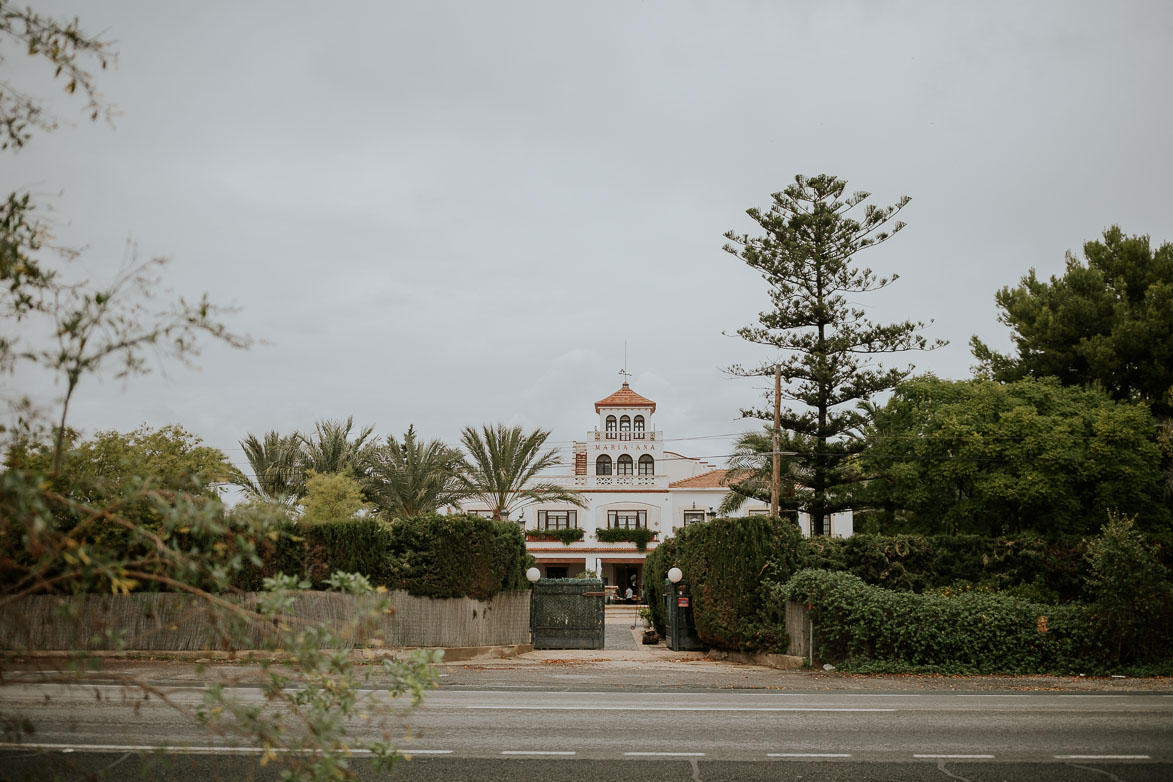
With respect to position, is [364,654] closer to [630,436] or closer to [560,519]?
[560,519]

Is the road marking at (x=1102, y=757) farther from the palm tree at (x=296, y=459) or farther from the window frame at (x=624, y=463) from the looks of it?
the window frame at (x=624, y=463)

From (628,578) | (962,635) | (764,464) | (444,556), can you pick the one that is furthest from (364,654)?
(628,578)

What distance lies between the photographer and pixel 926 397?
30.6 m

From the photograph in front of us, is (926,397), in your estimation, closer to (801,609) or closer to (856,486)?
(856,486)

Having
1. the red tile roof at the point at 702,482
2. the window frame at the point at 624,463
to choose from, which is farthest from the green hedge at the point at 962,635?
the window frame at the point at 624,463

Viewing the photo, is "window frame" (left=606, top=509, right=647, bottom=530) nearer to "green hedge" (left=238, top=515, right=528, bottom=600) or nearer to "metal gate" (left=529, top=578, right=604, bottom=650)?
"metal gate" (left=529, top=578, right=604, bottom=650)

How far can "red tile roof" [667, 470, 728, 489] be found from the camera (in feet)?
185

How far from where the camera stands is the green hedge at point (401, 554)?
19.7 metres

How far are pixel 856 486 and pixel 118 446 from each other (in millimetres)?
26201

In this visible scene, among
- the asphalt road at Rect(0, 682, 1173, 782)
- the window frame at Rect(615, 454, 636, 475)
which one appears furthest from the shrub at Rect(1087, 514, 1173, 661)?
the window frame at Rect(615, 454, 636, 475)

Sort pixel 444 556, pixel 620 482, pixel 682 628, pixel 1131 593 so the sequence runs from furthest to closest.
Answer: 1. pixel 620 482
2. pixel 682 628
3. pixel 444 556
4. pixel 1131 593

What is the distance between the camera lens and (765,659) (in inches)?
763

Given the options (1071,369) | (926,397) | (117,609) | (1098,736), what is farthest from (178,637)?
(1071,369)

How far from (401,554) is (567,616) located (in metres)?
6.23
